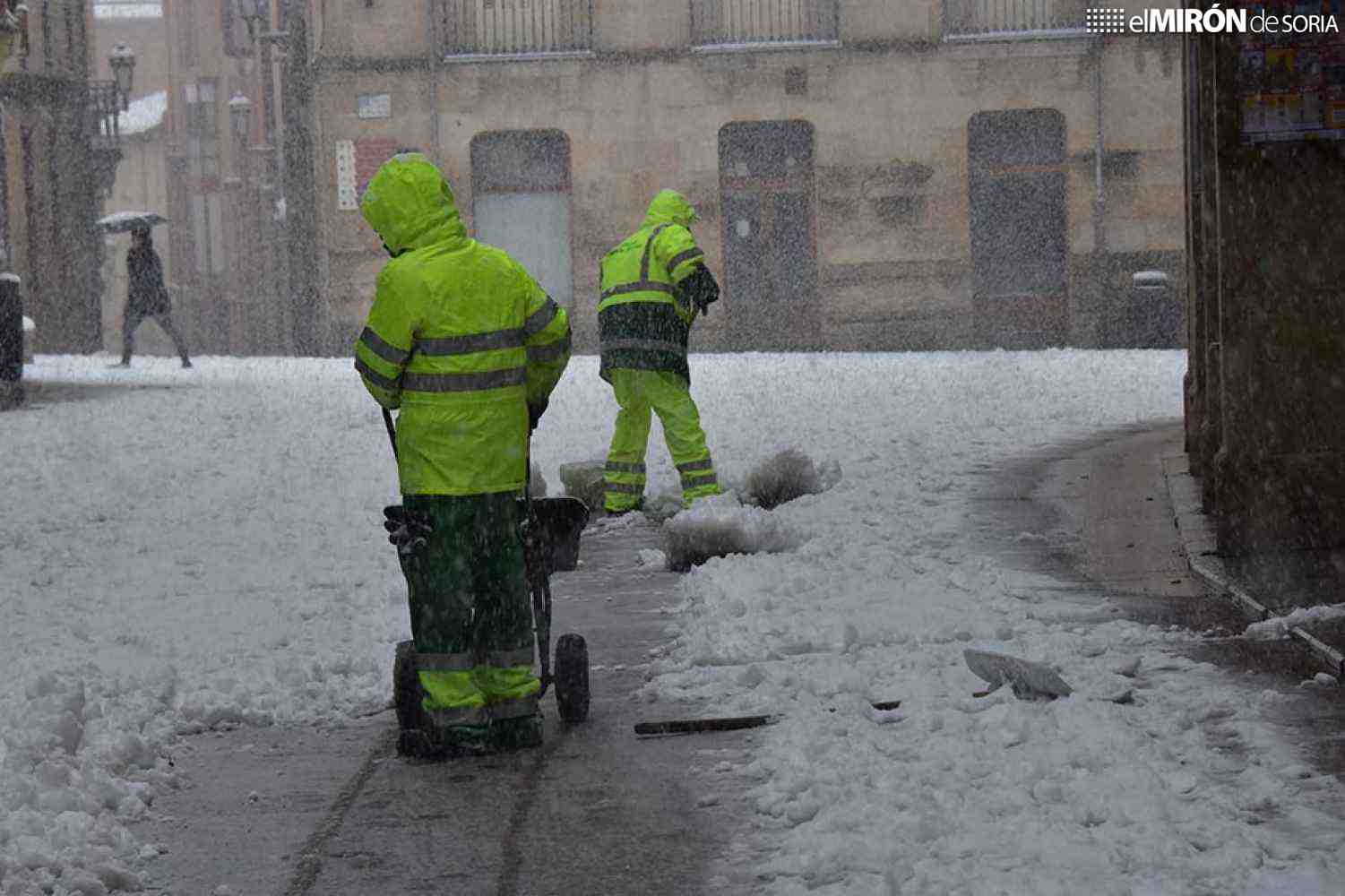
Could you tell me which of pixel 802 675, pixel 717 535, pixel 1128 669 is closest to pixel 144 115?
pixel 717 535

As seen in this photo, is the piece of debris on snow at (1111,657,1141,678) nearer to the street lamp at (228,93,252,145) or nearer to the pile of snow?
the street lamp at (228,93,252,145)

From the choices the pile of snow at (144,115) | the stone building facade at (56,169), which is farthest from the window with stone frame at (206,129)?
the stone building facade at (56,169)

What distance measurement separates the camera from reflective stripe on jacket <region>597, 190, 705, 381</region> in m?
10.7

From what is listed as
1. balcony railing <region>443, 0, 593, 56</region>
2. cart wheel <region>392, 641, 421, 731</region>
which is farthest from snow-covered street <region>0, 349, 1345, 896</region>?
balcony railing <region>443, 0, 593, 56</region>

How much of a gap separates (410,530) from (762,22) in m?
25.3

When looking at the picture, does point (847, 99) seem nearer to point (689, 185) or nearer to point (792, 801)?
point (689, 185)

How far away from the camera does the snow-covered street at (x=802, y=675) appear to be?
15.2 feet

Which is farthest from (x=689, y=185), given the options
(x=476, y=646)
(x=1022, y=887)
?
(x=1022, y=887)

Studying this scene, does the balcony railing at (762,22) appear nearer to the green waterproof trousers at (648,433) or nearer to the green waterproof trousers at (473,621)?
the green waterproof trousers at (648,433)

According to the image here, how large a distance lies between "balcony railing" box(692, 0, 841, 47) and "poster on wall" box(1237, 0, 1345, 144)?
73.2 ft

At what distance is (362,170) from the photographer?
98.5 feet

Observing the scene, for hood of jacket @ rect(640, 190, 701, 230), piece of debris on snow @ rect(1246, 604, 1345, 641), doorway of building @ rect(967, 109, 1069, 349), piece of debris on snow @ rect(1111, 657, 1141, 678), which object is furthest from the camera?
doorway of building @ rect(967, 109, 1069, 349)

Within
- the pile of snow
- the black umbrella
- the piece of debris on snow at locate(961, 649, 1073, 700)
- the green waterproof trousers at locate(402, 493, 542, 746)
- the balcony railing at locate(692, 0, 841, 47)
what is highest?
the pile of snow

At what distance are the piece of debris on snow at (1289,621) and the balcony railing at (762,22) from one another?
23.9 metres
